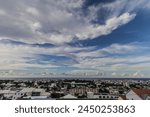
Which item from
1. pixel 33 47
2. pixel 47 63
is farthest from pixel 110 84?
pixel 33 47

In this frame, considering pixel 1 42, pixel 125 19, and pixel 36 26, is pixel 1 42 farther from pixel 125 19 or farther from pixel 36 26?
pixel 125 19

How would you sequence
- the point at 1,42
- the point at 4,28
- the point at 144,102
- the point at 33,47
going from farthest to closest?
the point at 33,47 < the point at 1,42 < the point at 4,28 < the point at 144,102

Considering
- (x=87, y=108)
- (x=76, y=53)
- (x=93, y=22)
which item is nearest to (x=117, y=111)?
(x=87, y=108)

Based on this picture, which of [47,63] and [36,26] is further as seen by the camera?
[47,63]

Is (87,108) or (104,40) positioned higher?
(104,40)

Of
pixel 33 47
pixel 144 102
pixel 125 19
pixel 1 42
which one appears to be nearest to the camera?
pixel 144 102

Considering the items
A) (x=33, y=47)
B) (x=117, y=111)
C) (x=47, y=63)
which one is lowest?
(x=117, y=111)

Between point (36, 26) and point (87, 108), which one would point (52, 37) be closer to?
point (36, 26)

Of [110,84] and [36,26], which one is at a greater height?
[36,26]

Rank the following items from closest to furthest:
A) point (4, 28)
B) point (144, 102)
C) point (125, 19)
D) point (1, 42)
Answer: point (144, 102) → point (4, 28) → point (125, 19) → point (1, 42)
